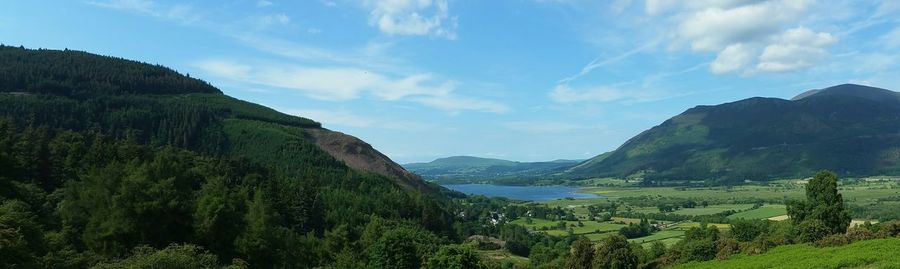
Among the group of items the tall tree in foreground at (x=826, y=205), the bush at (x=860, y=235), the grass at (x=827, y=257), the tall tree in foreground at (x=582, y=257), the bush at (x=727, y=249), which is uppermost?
the tall tree in foreground at (x=826, y=205)

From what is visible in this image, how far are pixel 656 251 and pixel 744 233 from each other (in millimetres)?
13311

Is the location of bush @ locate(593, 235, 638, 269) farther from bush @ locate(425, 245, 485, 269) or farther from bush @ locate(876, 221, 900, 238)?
bush @ locate(876, 221, 900, 238)

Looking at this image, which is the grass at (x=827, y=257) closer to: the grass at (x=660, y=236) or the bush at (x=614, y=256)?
the bush at (x=614, y=256)

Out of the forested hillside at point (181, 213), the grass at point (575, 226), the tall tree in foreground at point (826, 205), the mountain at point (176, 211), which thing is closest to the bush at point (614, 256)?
the forested hillside at point (181, 213)

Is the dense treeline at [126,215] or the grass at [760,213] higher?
the dense treeline at [126,215]

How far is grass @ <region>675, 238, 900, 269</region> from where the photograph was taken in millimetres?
36188

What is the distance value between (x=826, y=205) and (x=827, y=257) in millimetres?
24164

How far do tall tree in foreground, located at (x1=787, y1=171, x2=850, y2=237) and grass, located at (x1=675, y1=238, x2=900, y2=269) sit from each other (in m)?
11.5

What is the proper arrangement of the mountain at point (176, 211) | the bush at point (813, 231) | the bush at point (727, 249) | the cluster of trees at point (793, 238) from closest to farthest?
the mountain at point (176, 211), the cluster of trees at point (793, 238), the bush at point (727, 249), the bush at point (813, 231)

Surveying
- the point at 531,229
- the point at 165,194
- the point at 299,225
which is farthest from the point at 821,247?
the point at 531,229

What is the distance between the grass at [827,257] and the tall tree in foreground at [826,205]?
11511 millimetres

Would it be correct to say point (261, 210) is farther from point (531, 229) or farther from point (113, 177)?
point (531, 229)

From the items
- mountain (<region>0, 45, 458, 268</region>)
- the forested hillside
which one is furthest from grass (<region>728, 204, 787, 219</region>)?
mountain (<region>0, 45, 458, 268</region>)

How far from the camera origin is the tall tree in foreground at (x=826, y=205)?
198ft
